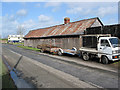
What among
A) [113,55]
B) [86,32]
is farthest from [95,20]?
[113,55]

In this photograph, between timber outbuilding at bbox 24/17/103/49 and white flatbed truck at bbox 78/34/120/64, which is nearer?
white flatbed truck at bbox 78/34/120/64

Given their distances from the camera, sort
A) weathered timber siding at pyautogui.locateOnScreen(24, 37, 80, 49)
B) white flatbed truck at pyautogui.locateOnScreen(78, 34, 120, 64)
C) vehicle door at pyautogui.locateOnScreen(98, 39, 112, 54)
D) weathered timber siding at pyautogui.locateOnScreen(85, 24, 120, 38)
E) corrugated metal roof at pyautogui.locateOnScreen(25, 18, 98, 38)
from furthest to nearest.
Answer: corrugated metal roof at pyautogui.locateOnScreen(25, 18, 98, 38)
weathered timber siding at pyautogui.locateOnScreen(24, 37, 80, 49)
weathered timber siding at pyautogui.locateOnScreen(85, 24, 120, 38)
vehicle door at pyautogui.locateOnScreen(98, 39, 112, 54)
white flatbed truck at pyautogui.locateOnScreen(78, 34, 120, 64)

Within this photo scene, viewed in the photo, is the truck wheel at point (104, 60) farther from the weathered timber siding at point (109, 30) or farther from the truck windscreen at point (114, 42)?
the weathered timber siding at point (109, 30)

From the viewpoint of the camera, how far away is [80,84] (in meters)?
5.99

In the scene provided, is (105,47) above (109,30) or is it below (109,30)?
below

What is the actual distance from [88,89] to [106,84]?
49.6 inches

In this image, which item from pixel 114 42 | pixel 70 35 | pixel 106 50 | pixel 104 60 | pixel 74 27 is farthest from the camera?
pixel 74 27

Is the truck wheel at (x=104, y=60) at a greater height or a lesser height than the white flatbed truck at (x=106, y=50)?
lesser

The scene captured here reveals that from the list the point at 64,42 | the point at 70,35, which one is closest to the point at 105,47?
the point at 70,35

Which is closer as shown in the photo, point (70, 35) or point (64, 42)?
point (70, 35)

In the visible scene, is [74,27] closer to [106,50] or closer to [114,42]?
[114,42]

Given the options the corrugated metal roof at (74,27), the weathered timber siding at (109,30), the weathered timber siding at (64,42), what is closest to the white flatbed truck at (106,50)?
Answer: the weathered timber siding at (109,30)

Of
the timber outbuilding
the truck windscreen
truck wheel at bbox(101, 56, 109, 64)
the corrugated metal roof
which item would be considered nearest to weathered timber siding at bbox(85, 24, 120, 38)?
the timber outbuilding

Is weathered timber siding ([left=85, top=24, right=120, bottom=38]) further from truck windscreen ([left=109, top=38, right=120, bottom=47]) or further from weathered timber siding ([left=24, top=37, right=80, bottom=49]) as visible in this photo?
weathered timber siding ([left=24, top=37, right=80, bottom=49])
